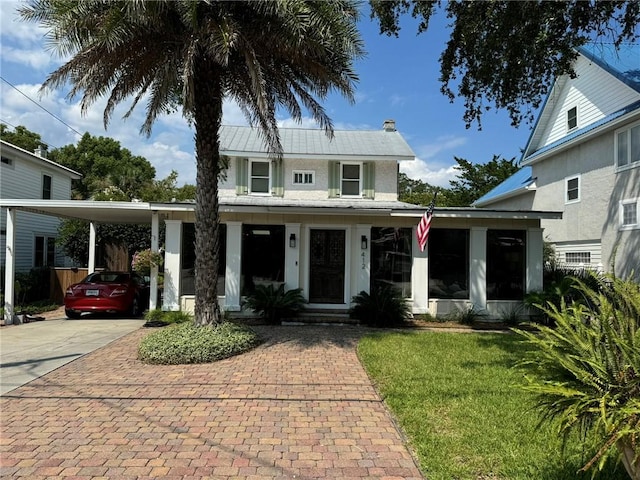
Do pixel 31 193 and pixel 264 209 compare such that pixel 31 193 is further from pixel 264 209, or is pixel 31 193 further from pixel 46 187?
pixel 264 209

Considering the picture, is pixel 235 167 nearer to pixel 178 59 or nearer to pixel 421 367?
pixel 178 59

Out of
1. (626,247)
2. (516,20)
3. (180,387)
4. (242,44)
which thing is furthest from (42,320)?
(626,247)

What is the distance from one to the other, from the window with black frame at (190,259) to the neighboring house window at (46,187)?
1233 cm

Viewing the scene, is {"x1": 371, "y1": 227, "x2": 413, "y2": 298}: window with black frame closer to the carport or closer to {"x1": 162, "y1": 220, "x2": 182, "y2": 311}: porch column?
{"x1": 162, "y1": 220, "x2": 182, "y2": 311}: porch column

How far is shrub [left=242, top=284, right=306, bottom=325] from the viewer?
1122cm

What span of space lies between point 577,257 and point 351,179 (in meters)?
8.80

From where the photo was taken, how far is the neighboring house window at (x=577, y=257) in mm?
15156

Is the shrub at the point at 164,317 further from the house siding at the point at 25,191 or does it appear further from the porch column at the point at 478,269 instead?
the house siding at the point at 25,191

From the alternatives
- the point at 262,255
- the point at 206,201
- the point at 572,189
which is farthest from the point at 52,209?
the point at 572,189

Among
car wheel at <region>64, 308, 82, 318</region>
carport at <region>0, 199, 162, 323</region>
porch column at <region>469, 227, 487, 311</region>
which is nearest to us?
carport at <region>0, 199, 162, 323</region>

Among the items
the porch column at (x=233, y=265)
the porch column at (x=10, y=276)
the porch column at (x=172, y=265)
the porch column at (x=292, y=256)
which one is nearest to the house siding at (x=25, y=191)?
the porch column at (x=10, y=276)

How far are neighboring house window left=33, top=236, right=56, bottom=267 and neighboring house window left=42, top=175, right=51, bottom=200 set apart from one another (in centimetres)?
196

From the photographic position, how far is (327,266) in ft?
40.8

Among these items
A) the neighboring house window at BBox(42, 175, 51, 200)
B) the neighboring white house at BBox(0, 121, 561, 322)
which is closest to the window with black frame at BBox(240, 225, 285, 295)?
the neighboring white house at BBox(0, 121, 561, 322)
